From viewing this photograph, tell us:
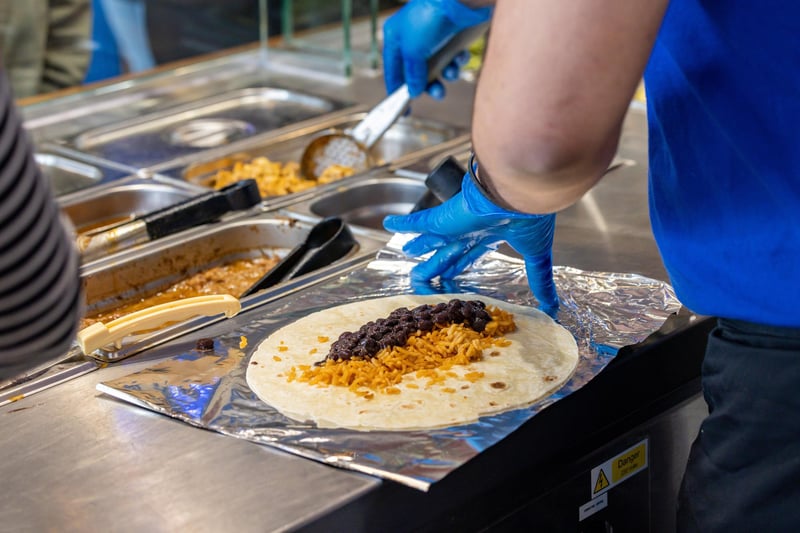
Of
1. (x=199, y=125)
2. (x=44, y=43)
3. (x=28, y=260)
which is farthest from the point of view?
(x=44, y=43)

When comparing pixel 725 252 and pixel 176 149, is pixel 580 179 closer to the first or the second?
pixel 725 252

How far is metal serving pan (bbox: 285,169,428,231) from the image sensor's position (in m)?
2.17

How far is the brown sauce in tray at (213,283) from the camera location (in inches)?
75.7

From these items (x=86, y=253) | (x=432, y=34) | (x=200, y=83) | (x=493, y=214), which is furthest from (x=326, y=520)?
(x=200, y=83)

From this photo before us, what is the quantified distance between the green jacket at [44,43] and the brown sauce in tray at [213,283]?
5.80 feet

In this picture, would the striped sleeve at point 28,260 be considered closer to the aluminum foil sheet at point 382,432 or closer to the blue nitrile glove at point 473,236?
the aluminum foil sheet at point 382,432

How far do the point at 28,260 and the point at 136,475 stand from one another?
446mm

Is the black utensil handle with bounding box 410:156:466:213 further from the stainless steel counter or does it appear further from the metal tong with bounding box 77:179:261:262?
the stainless steel counter

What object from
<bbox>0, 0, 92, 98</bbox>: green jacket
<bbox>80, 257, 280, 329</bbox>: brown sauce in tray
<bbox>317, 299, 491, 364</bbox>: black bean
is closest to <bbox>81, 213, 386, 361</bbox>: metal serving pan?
<bbox>80, 257, 280, 329</bbox>: brown sauce in tray

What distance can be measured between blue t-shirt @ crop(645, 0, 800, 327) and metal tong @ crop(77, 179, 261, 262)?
0.99 meters

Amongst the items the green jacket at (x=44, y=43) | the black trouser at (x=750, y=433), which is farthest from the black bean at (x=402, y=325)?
the green jacket at (x=44, y=43)

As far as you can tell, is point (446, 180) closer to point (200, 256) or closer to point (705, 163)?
point (200, 256)

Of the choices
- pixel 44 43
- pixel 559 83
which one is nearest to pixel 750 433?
pixel 559 83

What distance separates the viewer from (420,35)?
2004mm
